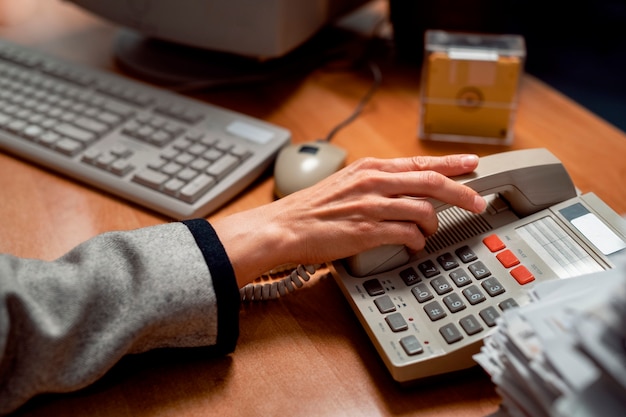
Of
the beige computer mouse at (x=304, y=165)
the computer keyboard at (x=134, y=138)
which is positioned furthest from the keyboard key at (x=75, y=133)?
the beige computer mouse at (x=304, y=165)

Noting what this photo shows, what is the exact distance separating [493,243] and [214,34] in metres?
0.58

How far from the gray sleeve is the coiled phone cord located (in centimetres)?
7

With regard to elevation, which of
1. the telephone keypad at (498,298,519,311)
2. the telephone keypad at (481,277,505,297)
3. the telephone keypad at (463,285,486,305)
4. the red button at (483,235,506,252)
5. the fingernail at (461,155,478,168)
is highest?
the fingernail at (461,155,478,168)

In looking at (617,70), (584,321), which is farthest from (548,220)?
(617,70)

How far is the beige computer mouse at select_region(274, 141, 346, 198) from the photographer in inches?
29.7

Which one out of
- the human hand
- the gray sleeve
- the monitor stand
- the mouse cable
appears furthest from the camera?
the monitor stand

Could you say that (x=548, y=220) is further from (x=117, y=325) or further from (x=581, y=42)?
(x=581, y=42)

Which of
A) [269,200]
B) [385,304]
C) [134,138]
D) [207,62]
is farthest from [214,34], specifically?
[385,304]

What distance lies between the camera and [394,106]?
971mm

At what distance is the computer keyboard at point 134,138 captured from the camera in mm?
767

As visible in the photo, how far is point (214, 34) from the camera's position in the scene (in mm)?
984

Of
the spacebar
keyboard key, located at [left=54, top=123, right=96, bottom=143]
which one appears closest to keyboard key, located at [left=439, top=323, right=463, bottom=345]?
the spacebar

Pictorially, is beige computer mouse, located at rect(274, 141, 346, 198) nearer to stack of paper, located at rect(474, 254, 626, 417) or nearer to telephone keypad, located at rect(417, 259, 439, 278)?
telephone keypad, located at rect(417, 259, 439, 278)

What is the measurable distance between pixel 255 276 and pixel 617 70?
97 centimetres
